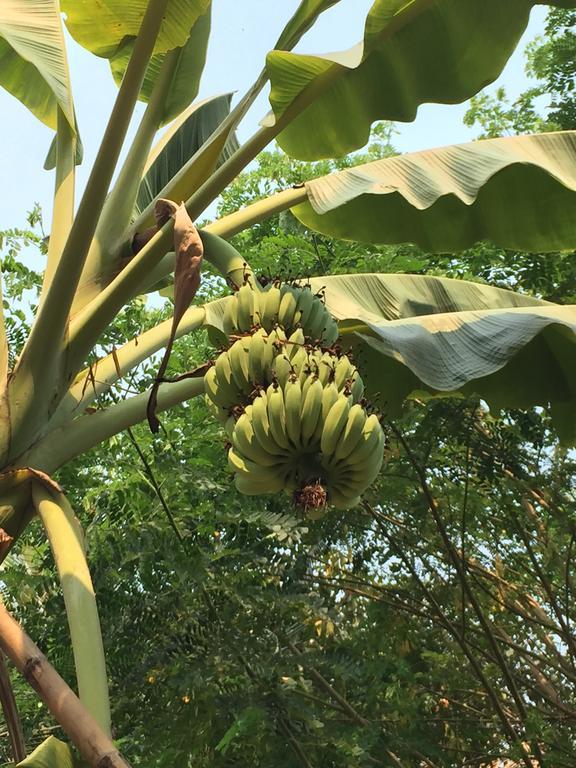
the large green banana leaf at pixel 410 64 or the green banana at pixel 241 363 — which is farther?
the large green banana leaf at pixel 410 64

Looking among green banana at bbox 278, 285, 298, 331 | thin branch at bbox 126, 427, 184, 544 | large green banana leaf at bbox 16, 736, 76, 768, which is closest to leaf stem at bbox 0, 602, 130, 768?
large green banana leaf at bbox 16, 736, 76, 768

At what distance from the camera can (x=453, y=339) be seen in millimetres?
2473

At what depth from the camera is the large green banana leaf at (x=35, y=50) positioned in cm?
236

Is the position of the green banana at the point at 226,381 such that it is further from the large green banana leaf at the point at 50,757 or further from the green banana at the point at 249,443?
the large green banana leaf at the point at 50,757

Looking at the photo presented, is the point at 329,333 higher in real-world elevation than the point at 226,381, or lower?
higher

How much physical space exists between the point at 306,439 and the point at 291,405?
75 mm

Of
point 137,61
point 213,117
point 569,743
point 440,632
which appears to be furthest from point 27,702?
point 137,61

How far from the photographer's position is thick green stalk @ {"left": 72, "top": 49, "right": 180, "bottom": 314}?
2.32m

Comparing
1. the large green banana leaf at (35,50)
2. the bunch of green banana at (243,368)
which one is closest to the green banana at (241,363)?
the bunch of green banana at (243,368)

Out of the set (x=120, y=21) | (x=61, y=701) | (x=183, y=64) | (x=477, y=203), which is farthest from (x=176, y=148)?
(x=61, y=701)

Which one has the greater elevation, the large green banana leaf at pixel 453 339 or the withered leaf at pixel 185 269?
the large green banana leaf at pixel 453 339

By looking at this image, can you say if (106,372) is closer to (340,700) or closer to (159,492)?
(159,492)

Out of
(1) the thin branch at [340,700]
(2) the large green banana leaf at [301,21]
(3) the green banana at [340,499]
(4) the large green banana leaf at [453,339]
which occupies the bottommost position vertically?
(1) the thin branch at [340,700]

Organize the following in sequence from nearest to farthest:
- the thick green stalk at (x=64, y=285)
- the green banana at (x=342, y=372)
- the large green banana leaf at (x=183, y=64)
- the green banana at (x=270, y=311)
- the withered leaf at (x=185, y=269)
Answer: the withered leaf at (x=185, y=269)
the green banana at (x=342, y=372)
the green banana at (x=270, y=311)
the thick green stalk at (x=64, y=285)
the large green banana leaf at (x=183, y=64)
